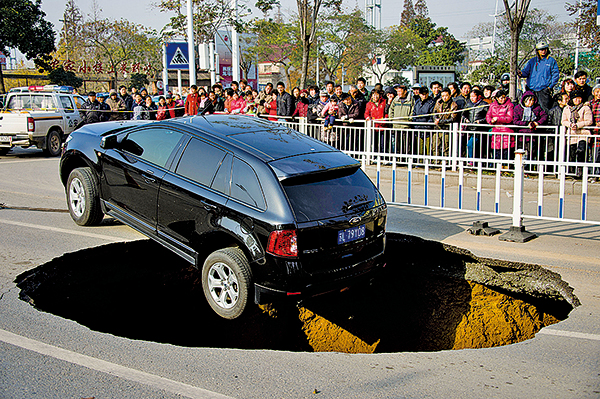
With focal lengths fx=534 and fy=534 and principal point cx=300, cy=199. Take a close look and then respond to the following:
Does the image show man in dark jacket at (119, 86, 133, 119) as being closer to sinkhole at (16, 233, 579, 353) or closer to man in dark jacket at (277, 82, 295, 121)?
man in dark jacket at (277, 82, 295, 121)

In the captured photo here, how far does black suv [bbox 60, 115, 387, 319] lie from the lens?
4551 mm

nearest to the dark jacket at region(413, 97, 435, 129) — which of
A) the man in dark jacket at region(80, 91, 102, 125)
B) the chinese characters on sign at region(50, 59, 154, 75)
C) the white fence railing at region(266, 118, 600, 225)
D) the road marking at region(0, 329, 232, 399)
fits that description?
the white fence railing at region(266, 118, 600, 225)

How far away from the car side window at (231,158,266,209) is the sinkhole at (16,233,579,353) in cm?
114

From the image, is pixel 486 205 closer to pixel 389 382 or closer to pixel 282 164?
pixel 282 164

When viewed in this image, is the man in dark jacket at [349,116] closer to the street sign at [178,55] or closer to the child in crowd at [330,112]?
the child in crowd at [330,112]

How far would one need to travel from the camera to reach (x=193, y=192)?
5.20 m

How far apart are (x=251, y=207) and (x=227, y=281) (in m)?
0.74

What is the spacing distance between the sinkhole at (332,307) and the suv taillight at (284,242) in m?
0.91

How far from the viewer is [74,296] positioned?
5.65m

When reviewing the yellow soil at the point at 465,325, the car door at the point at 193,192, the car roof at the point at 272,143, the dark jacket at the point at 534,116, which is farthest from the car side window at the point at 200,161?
the dark jacket at the point at 534,116

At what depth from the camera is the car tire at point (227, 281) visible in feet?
15.3

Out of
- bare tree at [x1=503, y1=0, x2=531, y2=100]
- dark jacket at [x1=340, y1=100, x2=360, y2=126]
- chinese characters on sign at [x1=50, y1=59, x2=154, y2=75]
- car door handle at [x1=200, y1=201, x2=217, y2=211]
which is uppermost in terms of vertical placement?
chinese characters on sign at [x1=50, y1=59, x2=154, y2=75]

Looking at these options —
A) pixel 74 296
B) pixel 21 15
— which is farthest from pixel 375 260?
pixel 21 15

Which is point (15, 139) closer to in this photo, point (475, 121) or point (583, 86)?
point (475, 121)
